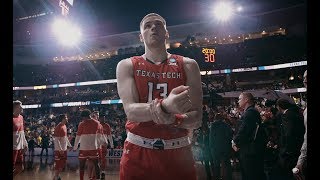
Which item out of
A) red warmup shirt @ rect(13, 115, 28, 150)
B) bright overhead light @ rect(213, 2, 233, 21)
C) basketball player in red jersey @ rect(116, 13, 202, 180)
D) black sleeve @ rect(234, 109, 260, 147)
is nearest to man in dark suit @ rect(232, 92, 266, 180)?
black sleeve @ rect(234, 109, 260, 147)

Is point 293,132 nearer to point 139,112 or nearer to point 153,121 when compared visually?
point 153,121

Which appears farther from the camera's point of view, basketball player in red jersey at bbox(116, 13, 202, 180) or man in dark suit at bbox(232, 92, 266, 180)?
man in dark suit at bbox(232, 92, 266, 180)

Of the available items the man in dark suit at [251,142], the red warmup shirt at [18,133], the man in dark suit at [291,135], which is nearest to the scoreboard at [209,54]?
the red warmup shirt at [18,133]

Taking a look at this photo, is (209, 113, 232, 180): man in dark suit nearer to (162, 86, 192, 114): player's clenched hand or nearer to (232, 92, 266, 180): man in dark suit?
(232, 92, 266, 180): man in dark suit

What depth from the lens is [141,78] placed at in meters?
2.60

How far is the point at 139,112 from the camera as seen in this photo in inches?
91.0

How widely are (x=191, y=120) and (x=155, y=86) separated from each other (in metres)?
0.39

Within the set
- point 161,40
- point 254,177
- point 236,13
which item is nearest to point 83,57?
point 236,13

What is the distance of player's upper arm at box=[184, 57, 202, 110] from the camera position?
8.56 feet

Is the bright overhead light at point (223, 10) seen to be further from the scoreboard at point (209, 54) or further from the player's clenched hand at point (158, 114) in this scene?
the player's clenched hand at point (158, 114)

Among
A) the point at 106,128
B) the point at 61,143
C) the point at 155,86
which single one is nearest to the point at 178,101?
the point at 155,86

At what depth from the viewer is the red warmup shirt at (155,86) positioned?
2.56 meters

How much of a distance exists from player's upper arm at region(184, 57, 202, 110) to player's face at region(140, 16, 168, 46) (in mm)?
288
